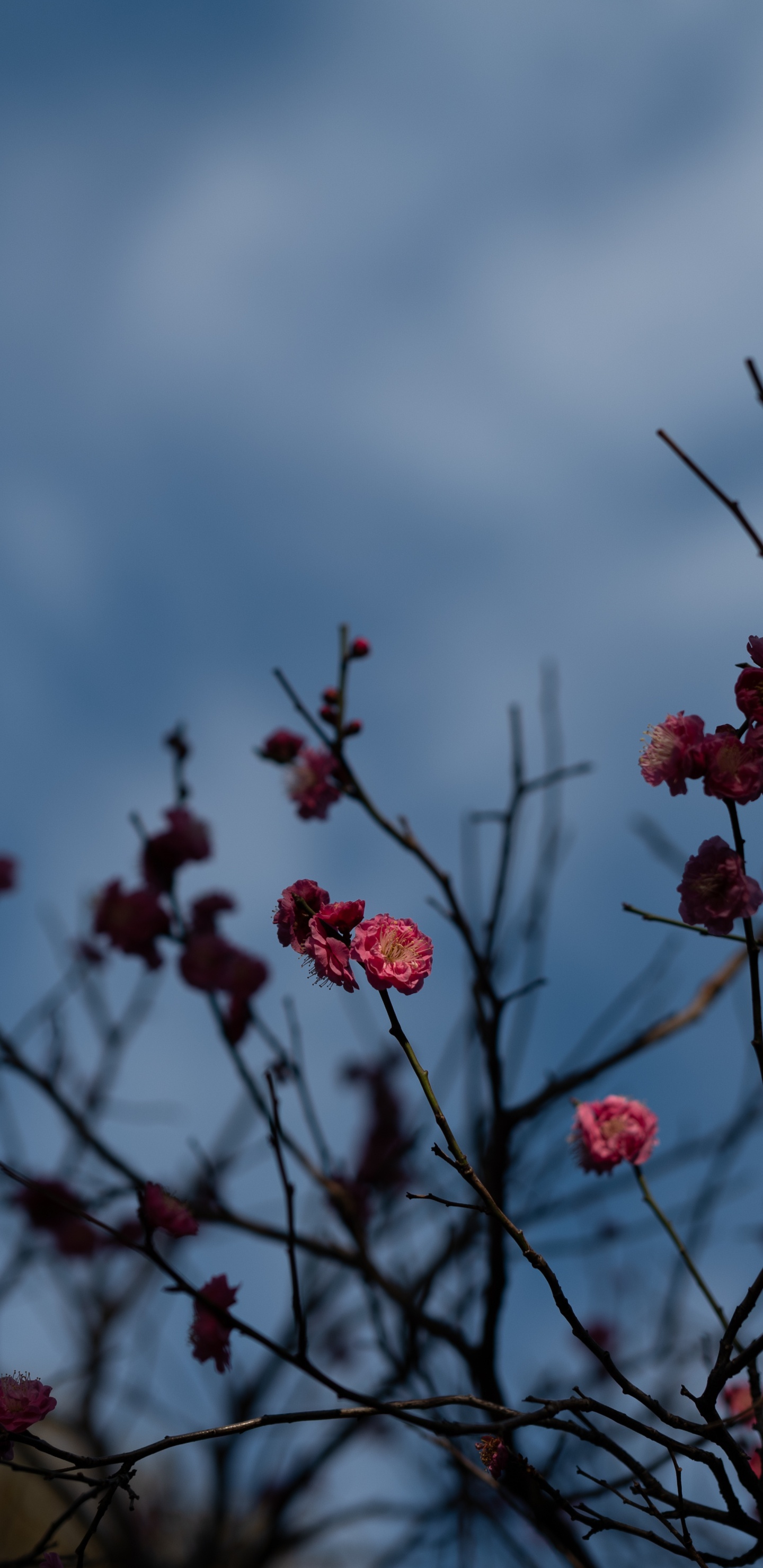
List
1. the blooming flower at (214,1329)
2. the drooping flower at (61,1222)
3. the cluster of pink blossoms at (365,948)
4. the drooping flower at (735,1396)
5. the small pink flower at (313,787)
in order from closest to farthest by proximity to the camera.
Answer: the cluster of pink blossoms at (365,948), the blooming flower at (214,1329), the drooping flower at (735,1396), the small pink flower at (313,787), the drooping flower at (61,1222)

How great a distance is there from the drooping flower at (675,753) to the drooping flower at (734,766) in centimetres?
3

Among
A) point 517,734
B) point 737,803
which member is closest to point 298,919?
point 737,803

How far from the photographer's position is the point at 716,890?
1.76 m

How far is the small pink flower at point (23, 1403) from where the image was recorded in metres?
1.71

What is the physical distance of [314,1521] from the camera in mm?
4875

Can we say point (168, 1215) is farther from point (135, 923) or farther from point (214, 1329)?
point (135, 923)

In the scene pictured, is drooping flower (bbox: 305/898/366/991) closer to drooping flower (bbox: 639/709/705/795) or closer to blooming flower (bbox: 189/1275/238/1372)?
drooping flower (bbox: 639/709/705/795)

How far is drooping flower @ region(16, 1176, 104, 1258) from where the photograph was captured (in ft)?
14.6

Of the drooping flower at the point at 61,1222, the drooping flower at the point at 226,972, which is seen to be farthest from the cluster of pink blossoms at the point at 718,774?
the drooping flower at the point at 61,1222

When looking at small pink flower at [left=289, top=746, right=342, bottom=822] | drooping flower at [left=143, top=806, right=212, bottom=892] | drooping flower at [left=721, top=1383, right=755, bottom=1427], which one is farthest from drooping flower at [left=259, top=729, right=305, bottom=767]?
drooping flower at [left=721, top=1383, right=755, bottom=1427]

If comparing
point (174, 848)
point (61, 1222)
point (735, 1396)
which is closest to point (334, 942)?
point (735, 1396)

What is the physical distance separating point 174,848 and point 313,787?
878 millimetres

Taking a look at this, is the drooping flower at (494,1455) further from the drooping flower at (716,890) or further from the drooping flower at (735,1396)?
the drooping flower at (735,1396)

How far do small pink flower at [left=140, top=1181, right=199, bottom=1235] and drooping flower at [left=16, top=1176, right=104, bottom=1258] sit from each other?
1694 mm
